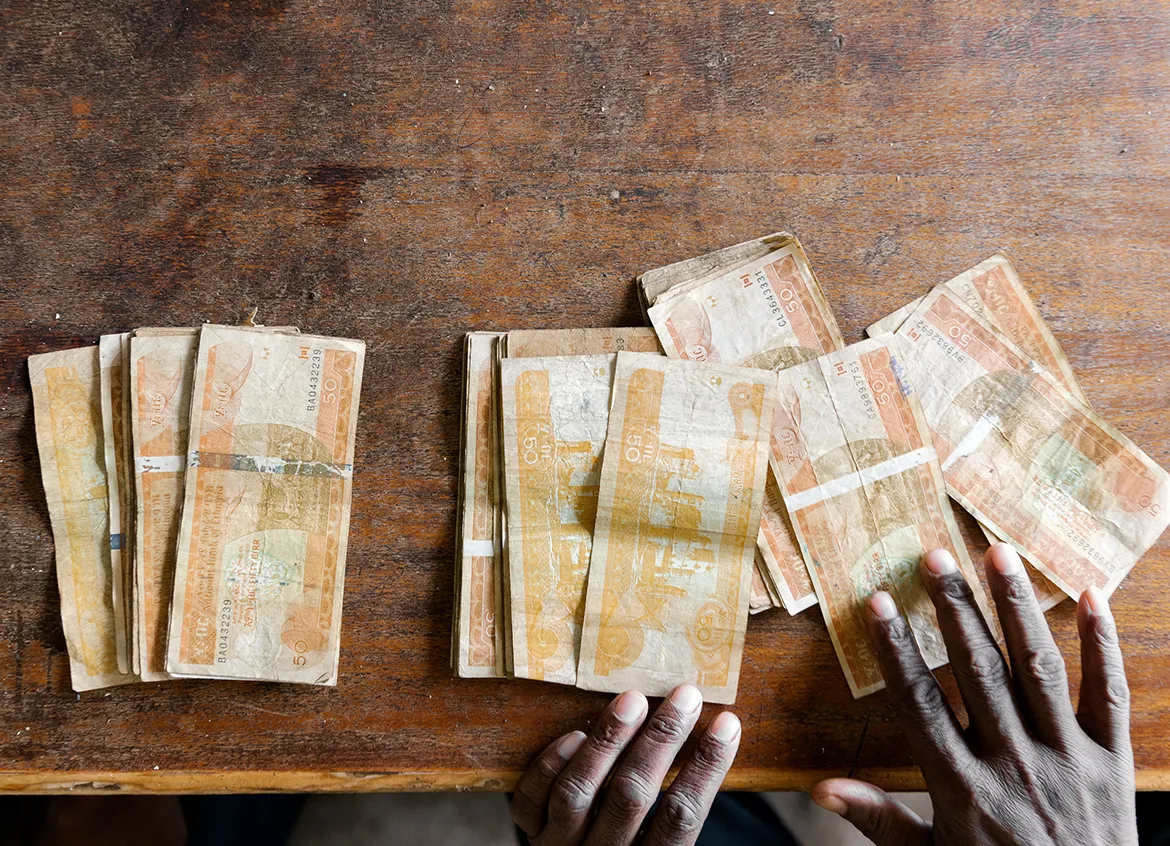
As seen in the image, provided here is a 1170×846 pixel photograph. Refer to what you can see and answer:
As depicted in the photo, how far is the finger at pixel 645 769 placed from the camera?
82cm

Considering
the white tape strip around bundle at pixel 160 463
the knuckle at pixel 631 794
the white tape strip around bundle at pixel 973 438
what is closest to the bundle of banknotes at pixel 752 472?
the white tape strip around bundle at pixel 973 438

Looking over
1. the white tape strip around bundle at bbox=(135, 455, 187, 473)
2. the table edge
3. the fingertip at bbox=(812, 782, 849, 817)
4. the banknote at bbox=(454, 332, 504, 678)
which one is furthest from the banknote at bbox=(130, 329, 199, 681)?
the fingertip at bbox=(812, 782, 849, 817)

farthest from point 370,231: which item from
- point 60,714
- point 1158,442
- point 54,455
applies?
point 1158,442

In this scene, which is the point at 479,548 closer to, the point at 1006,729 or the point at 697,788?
the point at 697,788

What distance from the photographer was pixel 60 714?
846 mm

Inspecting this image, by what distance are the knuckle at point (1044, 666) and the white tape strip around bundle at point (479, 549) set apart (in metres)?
0.66

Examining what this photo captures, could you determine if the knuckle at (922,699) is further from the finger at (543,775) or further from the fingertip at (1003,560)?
the finger at (543,775)

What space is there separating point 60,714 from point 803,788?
930mm

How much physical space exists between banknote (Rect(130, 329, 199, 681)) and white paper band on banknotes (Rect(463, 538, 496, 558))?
1.16 feet

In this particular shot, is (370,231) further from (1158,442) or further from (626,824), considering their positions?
(1158,442)

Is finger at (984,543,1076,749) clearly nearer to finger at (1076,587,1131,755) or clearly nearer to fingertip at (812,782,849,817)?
finger at (1076,587,1131,755)

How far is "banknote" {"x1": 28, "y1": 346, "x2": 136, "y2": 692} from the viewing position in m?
0.84

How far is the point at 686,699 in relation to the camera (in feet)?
2.74

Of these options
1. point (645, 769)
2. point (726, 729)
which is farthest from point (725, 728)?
point (645, 769)
